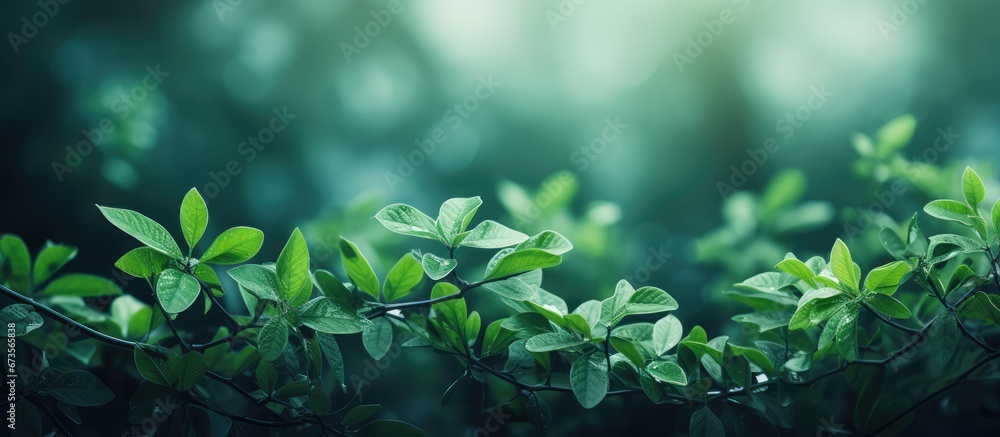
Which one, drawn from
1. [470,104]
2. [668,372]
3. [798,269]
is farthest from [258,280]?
[470,104]

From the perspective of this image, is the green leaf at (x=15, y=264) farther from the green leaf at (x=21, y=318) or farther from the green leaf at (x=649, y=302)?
the green leaf at (x=649, y=302)

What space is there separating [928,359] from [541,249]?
57cm

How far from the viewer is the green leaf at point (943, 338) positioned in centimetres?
52

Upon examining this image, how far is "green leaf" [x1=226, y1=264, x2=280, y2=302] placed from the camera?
1.65 ft

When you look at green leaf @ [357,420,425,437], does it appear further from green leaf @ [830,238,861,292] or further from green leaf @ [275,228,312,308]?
green leaf @ [830,238,861,292]

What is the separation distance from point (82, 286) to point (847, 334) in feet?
2.76

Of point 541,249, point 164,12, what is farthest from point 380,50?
point 541,249

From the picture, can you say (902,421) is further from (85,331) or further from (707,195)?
(85,331)

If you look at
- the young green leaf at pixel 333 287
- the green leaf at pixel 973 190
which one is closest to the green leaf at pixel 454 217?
the young green leaf at pixel 333 287

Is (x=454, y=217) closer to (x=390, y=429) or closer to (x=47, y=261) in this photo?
(x=390, y=429)

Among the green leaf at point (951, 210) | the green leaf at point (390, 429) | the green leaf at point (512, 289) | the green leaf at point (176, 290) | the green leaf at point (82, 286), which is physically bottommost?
the green leaf at point (390, 429)

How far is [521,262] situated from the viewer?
1.69 ft

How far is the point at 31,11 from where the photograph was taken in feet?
3.89

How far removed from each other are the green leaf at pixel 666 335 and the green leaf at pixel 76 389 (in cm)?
50
